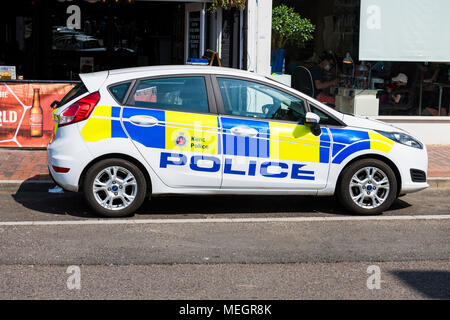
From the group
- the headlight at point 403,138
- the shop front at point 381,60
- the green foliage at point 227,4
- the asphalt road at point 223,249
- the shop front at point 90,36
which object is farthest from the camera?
the shop front at point 90,36

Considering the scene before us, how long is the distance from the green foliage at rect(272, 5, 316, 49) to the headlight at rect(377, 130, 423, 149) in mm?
5599

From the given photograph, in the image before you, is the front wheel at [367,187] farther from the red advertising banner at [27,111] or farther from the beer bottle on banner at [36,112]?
the beer bottle on banner at [36,112]

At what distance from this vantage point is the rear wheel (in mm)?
7766

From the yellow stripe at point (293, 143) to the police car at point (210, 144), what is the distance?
11 millimetres

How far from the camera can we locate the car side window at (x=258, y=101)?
802cm

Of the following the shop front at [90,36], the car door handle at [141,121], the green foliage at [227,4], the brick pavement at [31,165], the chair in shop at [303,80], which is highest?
the green foliage at [227,4]

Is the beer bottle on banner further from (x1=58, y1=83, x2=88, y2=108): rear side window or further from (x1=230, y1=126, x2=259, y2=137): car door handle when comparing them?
(x1=230, y1=126, x2=259, y2=137): car door handle

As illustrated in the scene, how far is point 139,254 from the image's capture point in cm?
653

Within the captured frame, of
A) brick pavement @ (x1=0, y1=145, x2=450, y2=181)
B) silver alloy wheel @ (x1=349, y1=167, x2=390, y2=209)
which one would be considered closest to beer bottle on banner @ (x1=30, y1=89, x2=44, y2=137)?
brick pavement @ (x1=0, y1=145, x2=450, y2=181)

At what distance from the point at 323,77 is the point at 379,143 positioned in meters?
5.86

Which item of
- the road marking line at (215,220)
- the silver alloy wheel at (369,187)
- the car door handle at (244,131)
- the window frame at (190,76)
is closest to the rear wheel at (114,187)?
the road marking line at (215,220)

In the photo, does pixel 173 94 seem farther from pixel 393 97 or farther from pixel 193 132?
pixel 393 97
